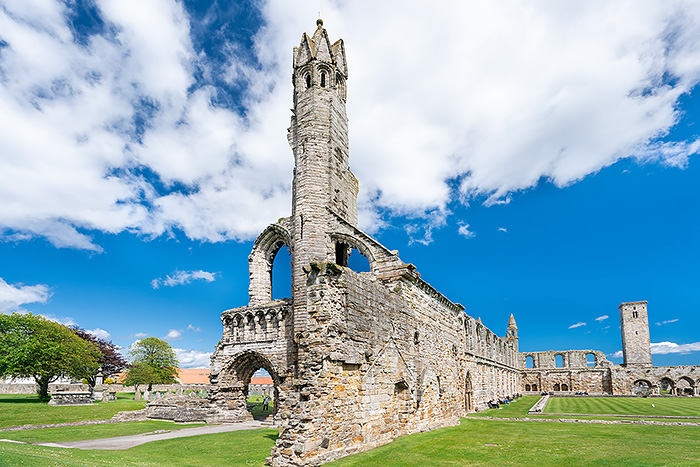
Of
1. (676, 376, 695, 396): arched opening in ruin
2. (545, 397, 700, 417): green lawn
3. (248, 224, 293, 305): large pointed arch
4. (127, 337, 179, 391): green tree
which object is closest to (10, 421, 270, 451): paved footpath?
(248, 224, 293, 305): large pointed arch

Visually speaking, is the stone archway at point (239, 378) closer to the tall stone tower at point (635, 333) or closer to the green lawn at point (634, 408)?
the green lawn at point (634, 408)

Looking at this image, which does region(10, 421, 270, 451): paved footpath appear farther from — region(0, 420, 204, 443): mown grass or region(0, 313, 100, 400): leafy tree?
region(0, 313, 100, 400): leafy tree

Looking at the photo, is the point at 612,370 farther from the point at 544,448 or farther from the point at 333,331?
the point at 333,331

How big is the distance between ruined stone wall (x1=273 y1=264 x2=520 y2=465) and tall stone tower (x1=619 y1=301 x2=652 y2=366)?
49.6 metres

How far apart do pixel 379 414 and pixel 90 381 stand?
43745mm

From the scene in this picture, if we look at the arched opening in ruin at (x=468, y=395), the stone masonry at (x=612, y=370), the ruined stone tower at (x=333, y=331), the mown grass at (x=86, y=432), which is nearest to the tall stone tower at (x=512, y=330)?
the stone masonry at (x=612, y=370)

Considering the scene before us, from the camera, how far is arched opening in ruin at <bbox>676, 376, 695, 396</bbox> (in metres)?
45.8

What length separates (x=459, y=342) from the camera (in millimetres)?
22781

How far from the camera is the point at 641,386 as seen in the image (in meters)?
52.4

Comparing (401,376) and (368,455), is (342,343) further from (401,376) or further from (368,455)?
(401,376)

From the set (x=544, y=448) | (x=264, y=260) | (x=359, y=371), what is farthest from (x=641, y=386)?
(x=359, y=371)

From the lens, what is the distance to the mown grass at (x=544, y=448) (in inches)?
380

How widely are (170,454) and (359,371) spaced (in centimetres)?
573

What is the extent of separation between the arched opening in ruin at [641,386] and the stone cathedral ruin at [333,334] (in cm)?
2279
